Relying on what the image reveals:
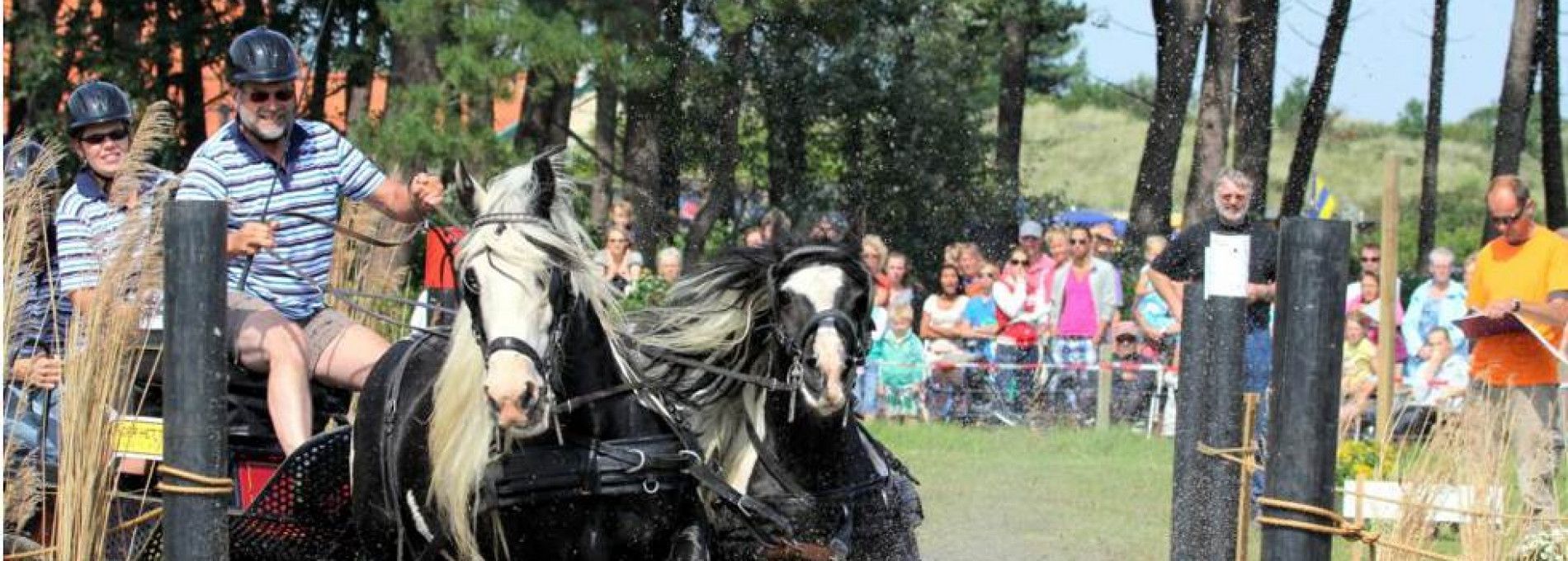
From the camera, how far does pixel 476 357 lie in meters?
5.46

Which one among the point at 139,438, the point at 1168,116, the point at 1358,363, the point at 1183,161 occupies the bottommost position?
the point at 139,438

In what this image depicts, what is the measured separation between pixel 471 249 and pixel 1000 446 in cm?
941

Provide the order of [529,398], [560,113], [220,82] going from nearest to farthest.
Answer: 1. [529,398]
2. [560,113]
3. [220,82]

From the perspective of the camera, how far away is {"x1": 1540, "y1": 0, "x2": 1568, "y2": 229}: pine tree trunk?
26125 millimetres

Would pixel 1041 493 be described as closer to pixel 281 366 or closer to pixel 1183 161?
pixel 281 366

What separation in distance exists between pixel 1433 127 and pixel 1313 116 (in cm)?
496

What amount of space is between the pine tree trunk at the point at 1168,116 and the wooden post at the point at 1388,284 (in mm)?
15263

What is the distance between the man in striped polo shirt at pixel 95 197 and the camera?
233 inches

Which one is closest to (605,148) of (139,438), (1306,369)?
(139,438)

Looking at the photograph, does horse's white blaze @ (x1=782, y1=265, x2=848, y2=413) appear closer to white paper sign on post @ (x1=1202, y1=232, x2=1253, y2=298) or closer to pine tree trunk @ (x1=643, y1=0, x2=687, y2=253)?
white paper sign on post @ (x1=1202, y1=232, x2=1253, y2=298)

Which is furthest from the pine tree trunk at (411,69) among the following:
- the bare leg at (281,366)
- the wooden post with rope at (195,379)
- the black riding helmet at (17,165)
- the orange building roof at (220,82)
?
the wooden post with rope at (195,379)

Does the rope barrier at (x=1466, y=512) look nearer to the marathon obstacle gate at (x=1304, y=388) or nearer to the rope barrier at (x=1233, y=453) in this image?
the rope barrier at (x=1233, y=453)

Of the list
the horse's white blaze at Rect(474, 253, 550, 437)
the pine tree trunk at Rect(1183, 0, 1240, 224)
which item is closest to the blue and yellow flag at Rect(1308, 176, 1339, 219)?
the pine tree trunk at Rect(1183, 0, 1240, 224)

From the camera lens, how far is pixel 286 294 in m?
6.68
